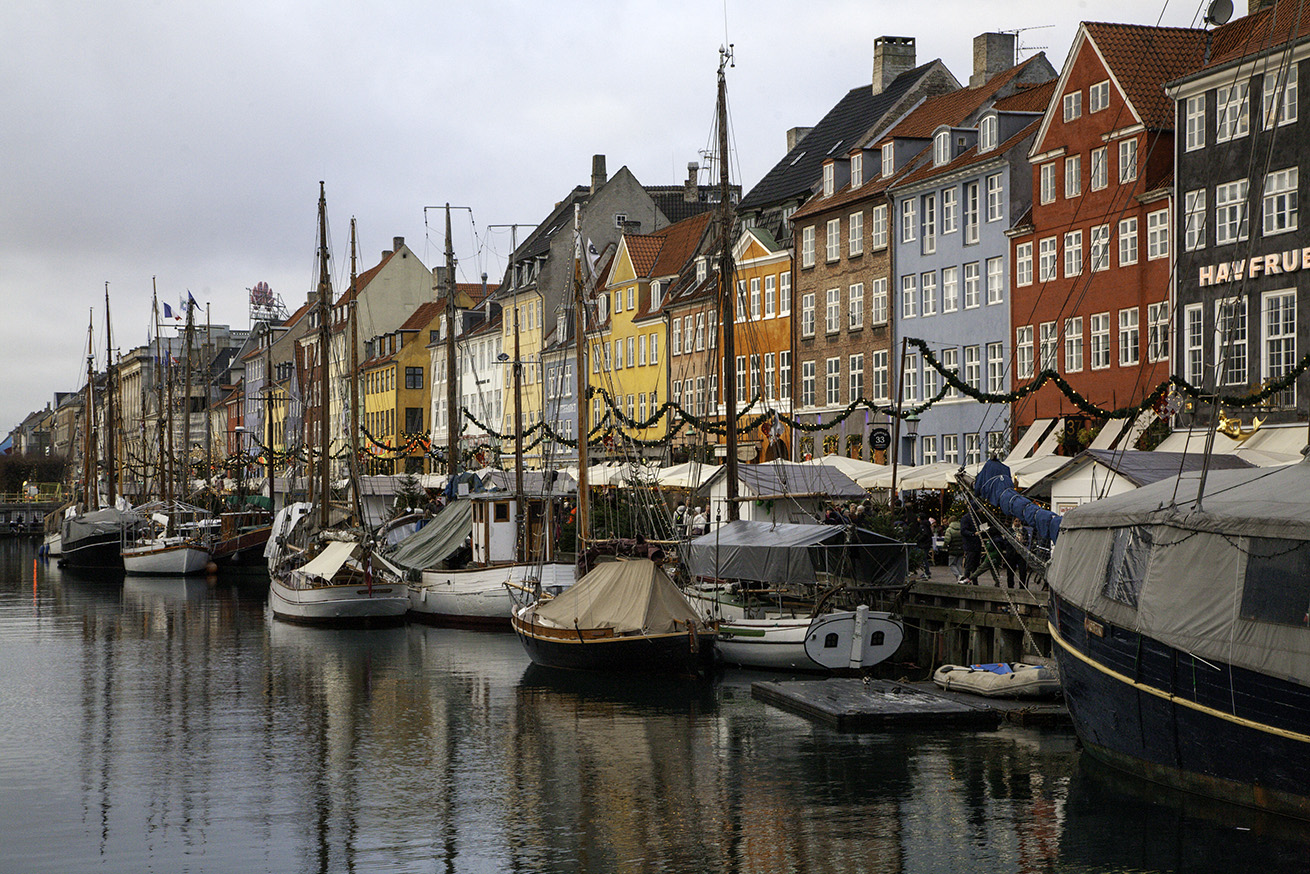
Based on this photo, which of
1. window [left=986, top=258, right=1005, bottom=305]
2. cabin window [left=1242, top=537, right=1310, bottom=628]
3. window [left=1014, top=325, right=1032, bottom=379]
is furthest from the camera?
window [left=986, top=258, right=1005, bottom=305]

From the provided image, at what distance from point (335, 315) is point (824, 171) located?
71.2 meters

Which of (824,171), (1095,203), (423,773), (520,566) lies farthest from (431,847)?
(824,171)

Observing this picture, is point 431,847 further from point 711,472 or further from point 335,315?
point 335,315

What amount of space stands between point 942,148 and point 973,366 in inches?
366

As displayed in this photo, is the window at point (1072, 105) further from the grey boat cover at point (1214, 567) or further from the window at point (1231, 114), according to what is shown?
the grey boat cover at point (1214, 567)

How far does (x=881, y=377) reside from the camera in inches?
2576

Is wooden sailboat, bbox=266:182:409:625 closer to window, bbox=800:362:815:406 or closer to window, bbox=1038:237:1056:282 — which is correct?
window, bbox=800:362:815:406

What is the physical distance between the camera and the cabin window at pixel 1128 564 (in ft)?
67.4

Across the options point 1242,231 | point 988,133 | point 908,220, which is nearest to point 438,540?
point 908,220

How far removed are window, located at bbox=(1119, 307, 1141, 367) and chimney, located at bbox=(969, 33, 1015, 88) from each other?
748 inches

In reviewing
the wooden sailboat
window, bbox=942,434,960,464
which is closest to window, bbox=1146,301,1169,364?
window, bbox=942,434,960,464

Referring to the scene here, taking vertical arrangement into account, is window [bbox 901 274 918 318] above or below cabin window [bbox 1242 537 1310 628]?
above

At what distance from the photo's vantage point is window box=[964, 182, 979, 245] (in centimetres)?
6059

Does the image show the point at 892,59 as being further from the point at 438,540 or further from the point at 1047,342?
the point at 438,540
